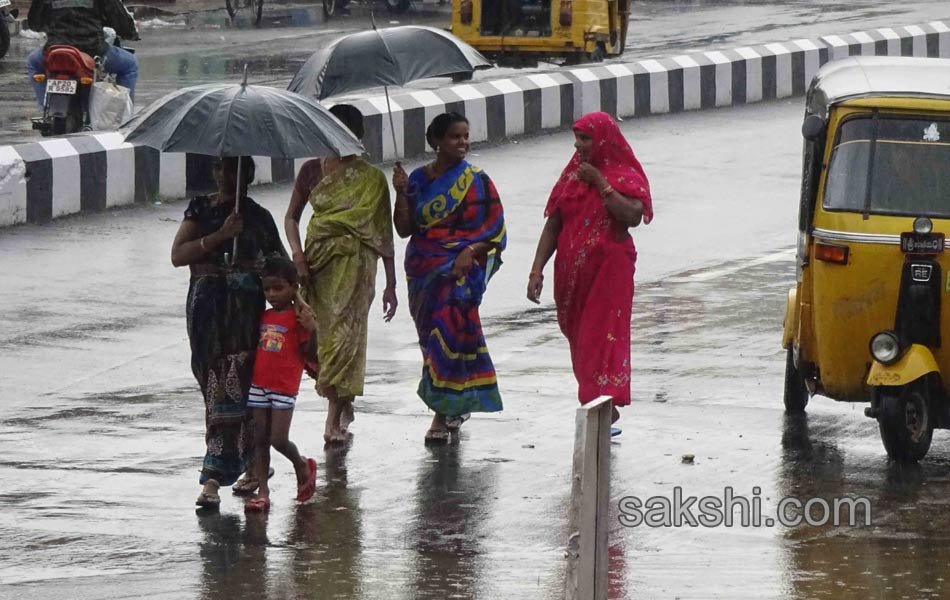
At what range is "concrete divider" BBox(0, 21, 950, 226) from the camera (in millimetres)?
14336

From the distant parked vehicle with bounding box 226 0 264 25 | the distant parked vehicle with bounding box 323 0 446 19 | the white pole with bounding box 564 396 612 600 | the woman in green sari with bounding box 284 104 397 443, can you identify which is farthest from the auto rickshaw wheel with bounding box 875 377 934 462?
the distant parked vehicle with bounding box 323 0 446 19

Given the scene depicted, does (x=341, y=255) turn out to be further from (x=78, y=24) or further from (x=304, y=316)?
(x=78, y=24)

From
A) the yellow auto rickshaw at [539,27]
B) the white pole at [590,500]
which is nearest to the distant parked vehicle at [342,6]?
the yellow auto rickshaw at [539,27]

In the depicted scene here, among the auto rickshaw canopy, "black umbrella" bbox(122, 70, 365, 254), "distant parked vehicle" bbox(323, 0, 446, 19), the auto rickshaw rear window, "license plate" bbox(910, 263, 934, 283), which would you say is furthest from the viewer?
"distant parked vehicle" bbox(323, 0, 446, 19)

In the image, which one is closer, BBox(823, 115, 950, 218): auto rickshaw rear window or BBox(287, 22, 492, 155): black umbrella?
BBox(823, 115, 950, 218): auto rickshaw rear window

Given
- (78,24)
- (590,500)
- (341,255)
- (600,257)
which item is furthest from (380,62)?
(78,24)

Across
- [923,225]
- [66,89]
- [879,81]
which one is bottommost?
[66,89]

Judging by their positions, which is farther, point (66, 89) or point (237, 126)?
point (66, 89)

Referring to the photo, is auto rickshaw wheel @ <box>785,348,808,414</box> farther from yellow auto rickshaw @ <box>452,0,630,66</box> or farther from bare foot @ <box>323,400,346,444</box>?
yellow auto rickshaw @ <box>452,0,630,66</box>

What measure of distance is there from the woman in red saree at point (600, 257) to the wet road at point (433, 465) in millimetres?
358

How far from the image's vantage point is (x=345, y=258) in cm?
852

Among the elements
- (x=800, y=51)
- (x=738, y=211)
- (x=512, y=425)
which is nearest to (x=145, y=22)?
(x=800, y=51)

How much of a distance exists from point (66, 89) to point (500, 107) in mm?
4823

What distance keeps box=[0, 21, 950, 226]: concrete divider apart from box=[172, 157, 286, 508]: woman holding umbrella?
1.03 m
